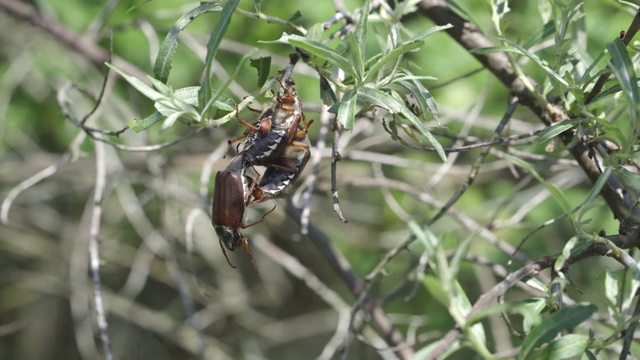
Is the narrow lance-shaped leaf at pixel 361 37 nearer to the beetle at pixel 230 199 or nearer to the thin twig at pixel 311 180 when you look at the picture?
the beetle at pixel 230 199

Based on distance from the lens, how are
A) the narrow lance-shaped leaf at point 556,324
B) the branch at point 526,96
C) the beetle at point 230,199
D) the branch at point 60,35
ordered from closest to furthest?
the narrow lance-shaped leaf at point 556,324 < the beetle at point 230,199 < the branch at point 526,96 < the branch at point 60,35

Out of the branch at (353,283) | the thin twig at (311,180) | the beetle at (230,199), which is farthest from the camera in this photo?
the branch at (353,283)

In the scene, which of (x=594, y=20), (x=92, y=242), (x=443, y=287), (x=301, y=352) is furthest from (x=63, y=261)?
(x=443, y=287)

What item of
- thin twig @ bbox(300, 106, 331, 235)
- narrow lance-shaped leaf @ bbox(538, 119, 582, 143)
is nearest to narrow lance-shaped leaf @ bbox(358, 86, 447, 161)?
narrow lance-shaped leaf @ bbox(538, 119, 582, 143)

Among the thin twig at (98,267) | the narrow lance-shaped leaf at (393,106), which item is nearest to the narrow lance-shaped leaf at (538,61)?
the narrow lance-shaped leaf at (393,106)

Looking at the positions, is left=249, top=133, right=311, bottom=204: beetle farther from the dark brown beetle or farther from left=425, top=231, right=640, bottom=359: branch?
left=425, top=231, right=640, bottom=359: branch

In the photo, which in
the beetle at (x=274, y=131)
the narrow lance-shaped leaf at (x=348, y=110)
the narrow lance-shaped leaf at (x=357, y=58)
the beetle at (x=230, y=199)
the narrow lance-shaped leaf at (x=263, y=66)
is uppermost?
the narrow lance-shaped leaf at (x=357, y=58)

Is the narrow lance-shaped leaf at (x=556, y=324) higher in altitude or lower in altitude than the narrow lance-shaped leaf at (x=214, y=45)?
lower
